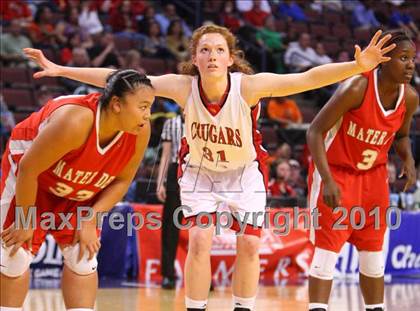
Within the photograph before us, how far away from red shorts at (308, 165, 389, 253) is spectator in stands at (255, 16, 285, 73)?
32.1ft

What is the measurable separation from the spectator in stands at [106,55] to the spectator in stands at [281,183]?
11.5 ft

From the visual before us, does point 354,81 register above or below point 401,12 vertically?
below

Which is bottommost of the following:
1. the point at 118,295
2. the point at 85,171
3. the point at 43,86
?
the point at 118,295

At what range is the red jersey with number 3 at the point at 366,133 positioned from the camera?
5594mm

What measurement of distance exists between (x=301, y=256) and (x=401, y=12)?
9.38 metres

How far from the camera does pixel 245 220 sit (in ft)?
18.1

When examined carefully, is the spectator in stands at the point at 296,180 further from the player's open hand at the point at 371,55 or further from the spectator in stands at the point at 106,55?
the player's open hand at the point at 371,55

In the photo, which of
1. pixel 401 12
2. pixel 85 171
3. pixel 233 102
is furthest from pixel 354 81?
pixel 401 12

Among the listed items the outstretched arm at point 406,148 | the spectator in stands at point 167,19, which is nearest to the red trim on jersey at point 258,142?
the outstretched arm at point 406,148

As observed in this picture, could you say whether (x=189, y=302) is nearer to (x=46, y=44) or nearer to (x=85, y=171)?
(x=85, y=171)

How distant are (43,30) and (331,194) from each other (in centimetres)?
894

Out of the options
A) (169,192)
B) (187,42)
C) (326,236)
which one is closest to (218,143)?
(326,236)

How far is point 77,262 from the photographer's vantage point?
15.6ft

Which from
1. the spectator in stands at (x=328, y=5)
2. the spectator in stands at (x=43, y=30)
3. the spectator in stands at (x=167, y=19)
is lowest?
the spectator in stands at (x=43, y=30)
